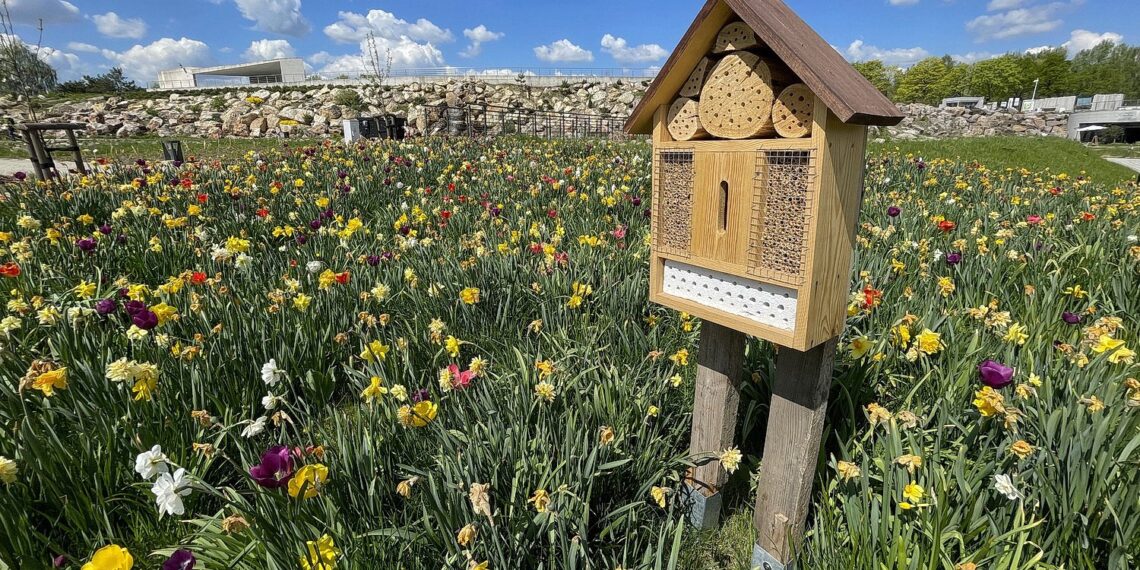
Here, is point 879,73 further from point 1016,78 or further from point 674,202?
point 674,202

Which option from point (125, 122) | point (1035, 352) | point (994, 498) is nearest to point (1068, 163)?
point (1035, 352)

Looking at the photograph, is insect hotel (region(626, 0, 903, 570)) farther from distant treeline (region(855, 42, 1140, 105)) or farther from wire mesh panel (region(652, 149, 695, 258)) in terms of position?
distant treeline (region(855, 42, 1140, 105))

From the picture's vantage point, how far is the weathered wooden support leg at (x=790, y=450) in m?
1.68

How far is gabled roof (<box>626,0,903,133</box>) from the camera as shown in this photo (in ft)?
4.02

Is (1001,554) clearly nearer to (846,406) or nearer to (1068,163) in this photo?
(846,406)

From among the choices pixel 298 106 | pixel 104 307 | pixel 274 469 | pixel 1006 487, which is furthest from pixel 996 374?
pixel 298 106

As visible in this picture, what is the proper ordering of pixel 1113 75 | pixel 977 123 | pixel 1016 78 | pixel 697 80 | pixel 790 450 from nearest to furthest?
pixel 697 80
pixel 790 450
pixel 977 123
pixel 1016 78
pixel 1113 75

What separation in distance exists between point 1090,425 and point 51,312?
13.2ft

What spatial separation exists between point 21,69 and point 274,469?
367 inches

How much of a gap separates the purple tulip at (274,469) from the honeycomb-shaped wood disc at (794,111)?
154cm

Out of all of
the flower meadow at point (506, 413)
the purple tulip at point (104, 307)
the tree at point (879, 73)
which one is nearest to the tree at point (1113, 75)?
the tree at point (879, 73)

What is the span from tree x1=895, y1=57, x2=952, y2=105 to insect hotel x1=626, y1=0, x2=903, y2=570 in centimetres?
7549

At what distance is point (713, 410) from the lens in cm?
195

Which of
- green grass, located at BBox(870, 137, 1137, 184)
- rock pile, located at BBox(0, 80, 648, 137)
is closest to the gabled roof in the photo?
green grass, located at BBox(870, 137, 1137, 184)
